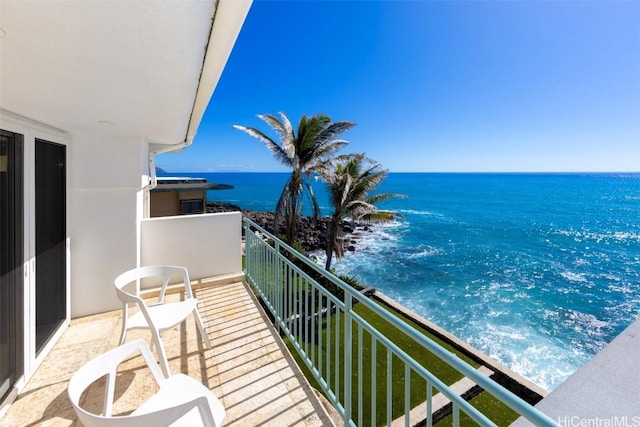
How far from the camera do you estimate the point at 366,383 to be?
505 cm

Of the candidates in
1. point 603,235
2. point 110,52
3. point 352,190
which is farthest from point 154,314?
point 603,235

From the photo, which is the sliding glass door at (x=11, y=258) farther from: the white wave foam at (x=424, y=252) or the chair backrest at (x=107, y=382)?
the white wave foam at (x=424, y=252)

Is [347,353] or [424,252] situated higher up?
[347,353]

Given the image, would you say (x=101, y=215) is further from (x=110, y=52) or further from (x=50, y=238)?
(x=110, y=52)

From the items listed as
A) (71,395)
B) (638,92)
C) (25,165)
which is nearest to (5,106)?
(25,165)

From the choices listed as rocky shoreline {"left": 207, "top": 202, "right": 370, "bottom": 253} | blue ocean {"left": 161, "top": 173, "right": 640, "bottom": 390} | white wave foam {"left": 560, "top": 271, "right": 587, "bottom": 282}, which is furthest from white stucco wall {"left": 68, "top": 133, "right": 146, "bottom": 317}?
white wave foam {"left": 560, "top": 271, "right": 587, "bottom": 282}

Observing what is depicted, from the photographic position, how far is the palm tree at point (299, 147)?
10.3 metres

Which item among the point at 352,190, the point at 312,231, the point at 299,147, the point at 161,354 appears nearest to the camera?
the point at 161,354

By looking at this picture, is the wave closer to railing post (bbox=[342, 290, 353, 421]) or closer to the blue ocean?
the blue ocean

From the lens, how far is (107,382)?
1423 mm

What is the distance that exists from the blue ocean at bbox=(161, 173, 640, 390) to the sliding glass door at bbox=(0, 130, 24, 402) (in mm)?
10849

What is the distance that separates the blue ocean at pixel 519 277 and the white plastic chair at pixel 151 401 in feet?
32.6

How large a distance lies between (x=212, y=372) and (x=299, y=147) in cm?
891

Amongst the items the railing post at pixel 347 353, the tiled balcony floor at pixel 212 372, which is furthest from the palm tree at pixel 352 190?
the railing post at pixel 347 353
